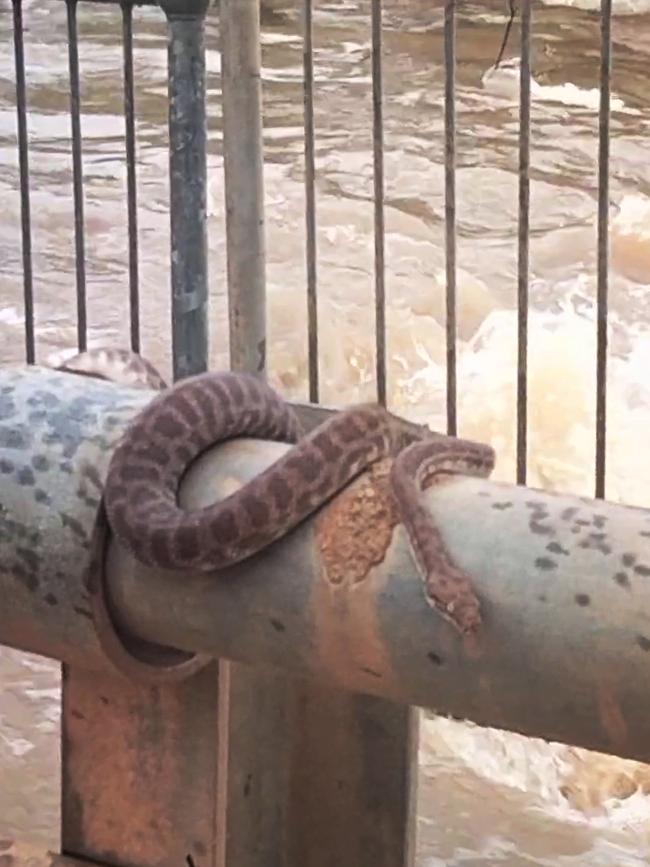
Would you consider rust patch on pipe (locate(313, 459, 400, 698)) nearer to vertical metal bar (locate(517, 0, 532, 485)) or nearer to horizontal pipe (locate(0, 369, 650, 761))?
horizontal pipe (locate(0, 369, 650, 761))

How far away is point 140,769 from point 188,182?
1.08m

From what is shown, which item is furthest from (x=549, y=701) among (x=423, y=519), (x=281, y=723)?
(x=281, y=723)

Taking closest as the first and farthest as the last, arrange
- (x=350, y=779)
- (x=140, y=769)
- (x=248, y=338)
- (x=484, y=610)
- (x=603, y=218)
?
(x=484, y=610)
(x=140, y=769)
(x=350, y=779)
(x=248, y=338)
(x=603, y=218)

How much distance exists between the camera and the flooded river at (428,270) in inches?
174

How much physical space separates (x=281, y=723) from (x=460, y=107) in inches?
291

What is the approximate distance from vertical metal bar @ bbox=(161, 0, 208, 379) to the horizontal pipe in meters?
0.90

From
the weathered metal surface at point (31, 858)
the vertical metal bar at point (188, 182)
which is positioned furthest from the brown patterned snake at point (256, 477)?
the vertical metal bar at point (188, 182)

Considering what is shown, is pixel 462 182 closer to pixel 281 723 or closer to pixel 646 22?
pixel 646 22

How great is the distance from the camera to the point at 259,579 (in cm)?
190

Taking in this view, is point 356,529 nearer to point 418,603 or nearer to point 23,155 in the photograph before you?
point 418,603

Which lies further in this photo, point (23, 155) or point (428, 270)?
point (428, 270)

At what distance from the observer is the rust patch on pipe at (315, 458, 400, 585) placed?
6.13 feet

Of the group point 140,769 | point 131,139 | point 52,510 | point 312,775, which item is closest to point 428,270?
point 131,139

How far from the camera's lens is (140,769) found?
2273mm
